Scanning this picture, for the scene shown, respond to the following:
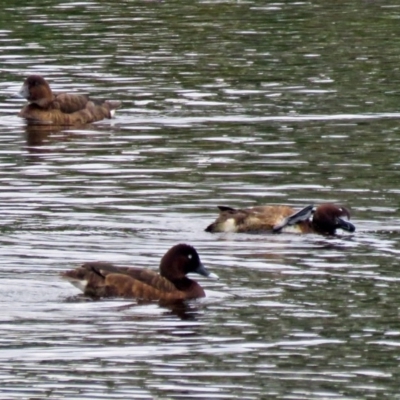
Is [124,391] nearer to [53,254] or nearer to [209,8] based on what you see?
[53,254]

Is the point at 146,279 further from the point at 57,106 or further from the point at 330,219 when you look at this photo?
the point at 57,106

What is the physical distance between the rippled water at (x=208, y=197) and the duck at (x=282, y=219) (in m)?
0.12

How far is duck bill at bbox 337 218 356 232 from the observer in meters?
16.0

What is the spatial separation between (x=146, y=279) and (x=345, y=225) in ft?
9.36

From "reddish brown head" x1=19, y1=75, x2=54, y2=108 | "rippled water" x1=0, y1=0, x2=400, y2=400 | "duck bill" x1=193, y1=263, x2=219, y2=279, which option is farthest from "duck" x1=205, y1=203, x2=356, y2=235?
"reddish brown head" x1=19, y1=75, x2=54, y2=108

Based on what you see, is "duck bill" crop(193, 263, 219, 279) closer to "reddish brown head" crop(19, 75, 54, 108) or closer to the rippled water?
the rippled water

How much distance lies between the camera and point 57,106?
2436 cm

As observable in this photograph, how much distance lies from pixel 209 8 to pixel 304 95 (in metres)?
10.9

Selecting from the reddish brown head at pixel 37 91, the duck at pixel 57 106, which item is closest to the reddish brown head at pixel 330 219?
the duck at pixel 57 106

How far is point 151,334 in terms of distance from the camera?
1252cm

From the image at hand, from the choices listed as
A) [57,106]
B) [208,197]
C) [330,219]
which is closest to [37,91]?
[57,106]

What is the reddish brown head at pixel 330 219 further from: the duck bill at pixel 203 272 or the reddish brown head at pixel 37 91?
the reddish brown head at pixel 37 91

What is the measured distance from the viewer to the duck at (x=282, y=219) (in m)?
16.2

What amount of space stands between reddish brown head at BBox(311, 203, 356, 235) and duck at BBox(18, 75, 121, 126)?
750cm
